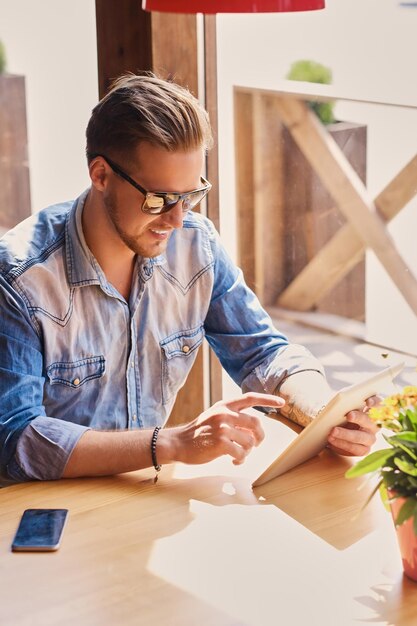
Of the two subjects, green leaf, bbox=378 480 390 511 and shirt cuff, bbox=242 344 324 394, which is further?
shirt cuff, bbox=242 344 324 394

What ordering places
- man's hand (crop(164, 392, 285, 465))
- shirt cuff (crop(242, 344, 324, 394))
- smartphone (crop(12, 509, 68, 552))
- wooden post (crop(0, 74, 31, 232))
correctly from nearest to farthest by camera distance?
smartphone (crop(12, 509, 68, 552)) → man's hand (crop(164, 392, 285, 465)) → shirt cuff (crop(242, 344, 324, 394)) → wooden post (crop(0, 74, 31, 232))

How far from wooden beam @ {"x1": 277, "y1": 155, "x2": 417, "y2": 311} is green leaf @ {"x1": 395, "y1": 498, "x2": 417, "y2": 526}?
6.10 ft

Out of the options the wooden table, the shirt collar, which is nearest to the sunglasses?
the shirt collar

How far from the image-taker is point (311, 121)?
10.7 ft

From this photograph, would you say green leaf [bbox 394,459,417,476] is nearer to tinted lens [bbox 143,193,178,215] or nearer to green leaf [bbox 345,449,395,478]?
green leaf [bbox 345,449,395,478]

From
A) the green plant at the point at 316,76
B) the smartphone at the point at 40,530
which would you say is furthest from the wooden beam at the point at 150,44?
the smartphone at the point at 40,530

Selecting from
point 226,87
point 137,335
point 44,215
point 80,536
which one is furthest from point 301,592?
point 226,87

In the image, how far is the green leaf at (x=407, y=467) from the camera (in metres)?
1.32

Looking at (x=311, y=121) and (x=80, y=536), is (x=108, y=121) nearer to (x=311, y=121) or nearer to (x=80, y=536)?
(x=80, y=536)

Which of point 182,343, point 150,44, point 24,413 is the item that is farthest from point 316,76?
point 24,413

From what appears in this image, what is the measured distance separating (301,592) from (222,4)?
0.97 metres

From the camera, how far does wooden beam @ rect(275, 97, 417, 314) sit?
3.25 metres

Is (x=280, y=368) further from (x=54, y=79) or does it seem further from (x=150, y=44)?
(x=54, y=79)

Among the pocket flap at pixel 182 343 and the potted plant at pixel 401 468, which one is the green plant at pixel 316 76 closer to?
the pocket flap at pixel 182 343
